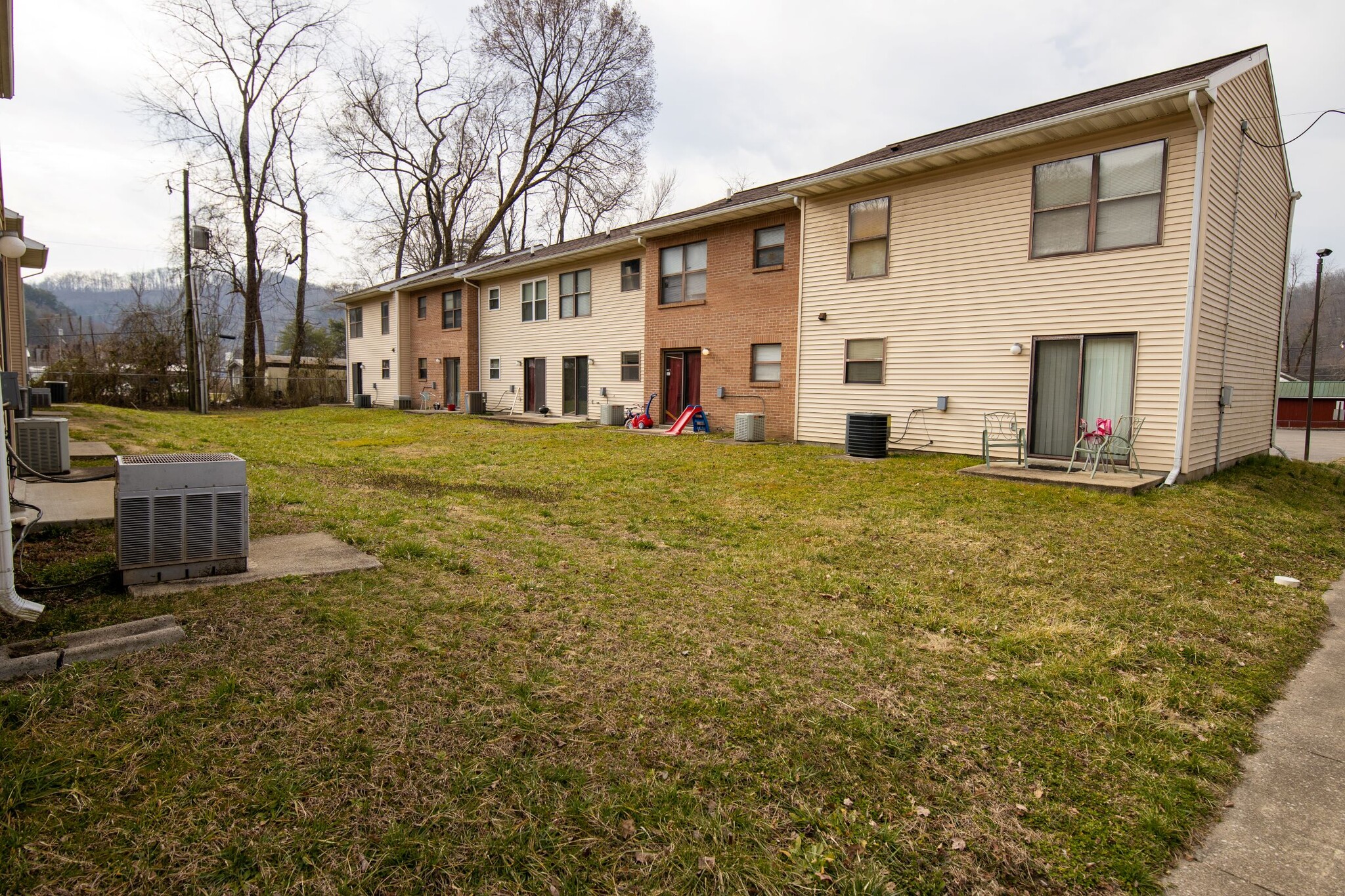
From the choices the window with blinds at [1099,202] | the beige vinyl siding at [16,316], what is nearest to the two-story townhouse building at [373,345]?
the beige vinyl siding at [16,316]

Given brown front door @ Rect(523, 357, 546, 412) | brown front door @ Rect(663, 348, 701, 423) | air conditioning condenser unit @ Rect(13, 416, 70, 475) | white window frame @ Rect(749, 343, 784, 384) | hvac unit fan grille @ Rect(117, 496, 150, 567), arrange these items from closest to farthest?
hvac unit fan grille @ Rect(117, 496, 150, 567)
air conditioning condenser unit @ Rect(13, 416, 70, 475)
white window frame @ Rect(749, 343, 784, 384)
brown front door @ Rect(663, 348, 701, 423)
brown front door @ Rect(523, 357, 546, 412)

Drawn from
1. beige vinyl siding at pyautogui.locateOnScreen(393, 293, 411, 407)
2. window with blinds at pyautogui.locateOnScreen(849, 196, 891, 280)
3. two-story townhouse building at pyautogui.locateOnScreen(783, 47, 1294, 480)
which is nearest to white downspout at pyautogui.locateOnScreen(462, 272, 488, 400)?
beige vinyl siding at pyautogui.locateOnScreen(393, 293, 411, 407)

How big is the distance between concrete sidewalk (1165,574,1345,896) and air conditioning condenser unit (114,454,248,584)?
4.73m

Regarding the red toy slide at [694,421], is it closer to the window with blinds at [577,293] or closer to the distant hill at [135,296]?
the window with blinds at [577,293]

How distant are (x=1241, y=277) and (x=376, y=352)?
93.7 feet

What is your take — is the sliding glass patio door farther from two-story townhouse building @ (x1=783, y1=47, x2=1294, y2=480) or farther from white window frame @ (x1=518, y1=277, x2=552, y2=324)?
white window frame @ (x1=518, y1=277, x2=552, y2=324)

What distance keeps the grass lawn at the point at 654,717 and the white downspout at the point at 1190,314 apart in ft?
11.6

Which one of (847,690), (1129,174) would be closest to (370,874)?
(847,690)

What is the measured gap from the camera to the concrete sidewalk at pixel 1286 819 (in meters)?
2.04

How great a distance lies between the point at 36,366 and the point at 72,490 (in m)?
31.5

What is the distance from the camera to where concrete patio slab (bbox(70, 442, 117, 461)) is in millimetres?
9078

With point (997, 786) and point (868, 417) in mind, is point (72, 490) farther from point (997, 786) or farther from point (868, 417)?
point (868, 417)

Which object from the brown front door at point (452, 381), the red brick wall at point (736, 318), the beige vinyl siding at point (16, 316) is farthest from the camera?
the brown front door at point (452, 381)

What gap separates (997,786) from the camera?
2420 millimetres
